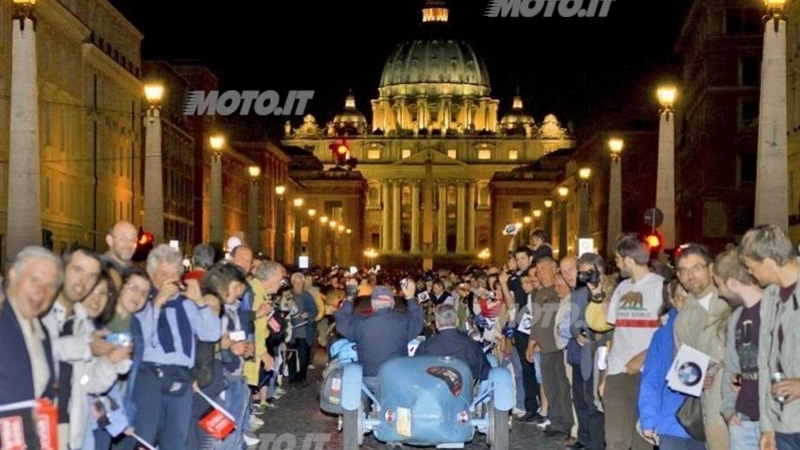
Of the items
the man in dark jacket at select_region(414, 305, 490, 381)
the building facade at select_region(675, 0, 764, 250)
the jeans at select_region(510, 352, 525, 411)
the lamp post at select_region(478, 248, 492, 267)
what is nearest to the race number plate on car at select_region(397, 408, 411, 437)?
the man in dark jacket at select_region(414, 305, 490, 381)

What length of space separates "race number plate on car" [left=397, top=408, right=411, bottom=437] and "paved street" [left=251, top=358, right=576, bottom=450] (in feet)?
9.32

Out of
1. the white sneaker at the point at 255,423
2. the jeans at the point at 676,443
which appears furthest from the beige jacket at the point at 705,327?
the white sneaker at the point at 255,423

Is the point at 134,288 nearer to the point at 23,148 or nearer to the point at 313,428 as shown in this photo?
the point at 313,428

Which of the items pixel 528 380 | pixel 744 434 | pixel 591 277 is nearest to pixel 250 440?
pixel 528 380

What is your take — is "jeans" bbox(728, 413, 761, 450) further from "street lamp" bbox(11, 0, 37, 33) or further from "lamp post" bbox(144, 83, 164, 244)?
"lamp post" bbox(144, 83, 164, 244)

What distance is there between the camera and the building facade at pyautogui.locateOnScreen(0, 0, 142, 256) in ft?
169

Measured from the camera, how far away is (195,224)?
89.9 metres

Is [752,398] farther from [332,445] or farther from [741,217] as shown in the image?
[741,217]

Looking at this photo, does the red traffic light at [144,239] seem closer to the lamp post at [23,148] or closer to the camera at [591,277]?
the lamp post at [23,148]

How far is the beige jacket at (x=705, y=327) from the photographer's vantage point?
9.72m

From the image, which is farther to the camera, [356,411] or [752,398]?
[356,411]

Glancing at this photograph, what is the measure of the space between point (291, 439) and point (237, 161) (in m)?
87.2

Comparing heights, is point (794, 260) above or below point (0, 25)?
below

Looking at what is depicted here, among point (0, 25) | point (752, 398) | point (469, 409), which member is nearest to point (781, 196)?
point (469, 409)
